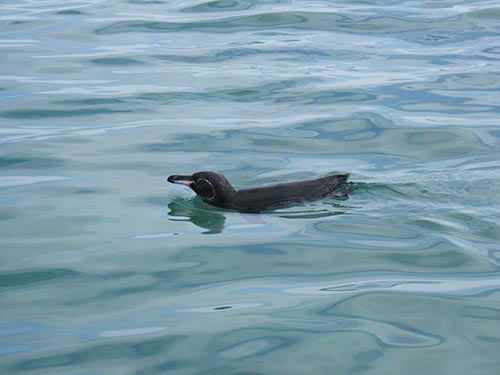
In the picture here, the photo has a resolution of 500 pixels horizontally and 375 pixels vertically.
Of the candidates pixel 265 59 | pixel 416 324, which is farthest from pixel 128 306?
pixel 265 59

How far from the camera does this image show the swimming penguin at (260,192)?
28.7 ft

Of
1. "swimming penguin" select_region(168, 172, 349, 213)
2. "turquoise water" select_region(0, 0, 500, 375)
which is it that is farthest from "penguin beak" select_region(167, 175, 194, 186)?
"turquoise water" select_region(0, 0, 500, 375)

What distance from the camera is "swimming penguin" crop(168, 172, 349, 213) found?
8734 mm

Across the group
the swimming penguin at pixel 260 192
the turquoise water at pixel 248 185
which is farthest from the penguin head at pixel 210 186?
the turquoise water at pixel 248 185

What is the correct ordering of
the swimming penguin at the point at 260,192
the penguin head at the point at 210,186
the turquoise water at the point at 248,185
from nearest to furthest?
the turquoise water at the point at 248,185 < the swimming penguin at the point at 260,192 < the penguin head at the point at 210,186

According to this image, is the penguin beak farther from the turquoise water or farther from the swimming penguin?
the turquoise water

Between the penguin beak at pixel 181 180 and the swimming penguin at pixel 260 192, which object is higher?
the penguin beak at pixel 181 180

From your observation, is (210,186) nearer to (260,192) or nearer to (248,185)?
(260,192)

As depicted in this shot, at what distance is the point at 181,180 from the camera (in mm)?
9039

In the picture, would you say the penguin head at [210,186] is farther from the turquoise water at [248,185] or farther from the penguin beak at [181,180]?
the turquoise water at [248,185]

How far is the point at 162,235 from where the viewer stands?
26.8 ft

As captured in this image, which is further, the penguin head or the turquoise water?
the penguin head

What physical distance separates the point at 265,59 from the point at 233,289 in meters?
8.25

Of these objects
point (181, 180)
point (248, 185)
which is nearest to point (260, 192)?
point (181, 180)
